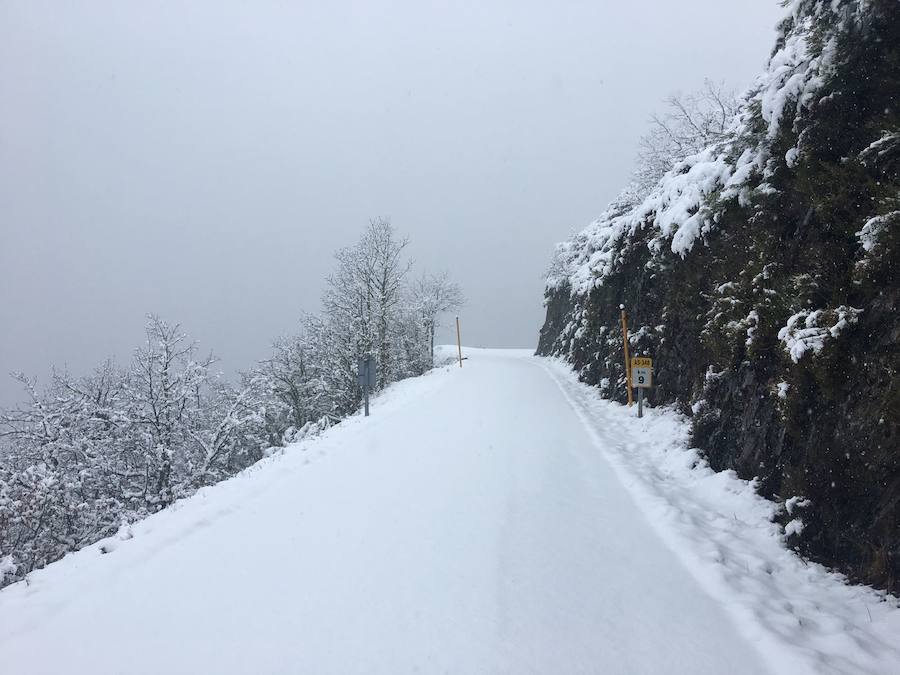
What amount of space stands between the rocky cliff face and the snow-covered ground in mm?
554

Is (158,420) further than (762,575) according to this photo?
Yes

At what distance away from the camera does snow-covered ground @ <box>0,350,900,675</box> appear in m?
2.92

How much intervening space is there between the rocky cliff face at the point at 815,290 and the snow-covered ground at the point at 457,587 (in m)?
0.55

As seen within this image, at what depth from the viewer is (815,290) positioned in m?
4.57

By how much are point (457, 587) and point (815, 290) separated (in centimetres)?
440

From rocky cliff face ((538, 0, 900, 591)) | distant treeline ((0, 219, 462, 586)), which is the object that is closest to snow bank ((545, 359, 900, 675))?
rocky cliff face ((538, 0, 900, 591))

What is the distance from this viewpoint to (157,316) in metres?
17.7

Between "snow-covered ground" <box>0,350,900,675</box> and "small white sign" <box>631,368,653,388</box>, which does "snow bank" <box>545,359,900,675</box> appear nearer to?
"snow-covered ground" <box>0,350,900,675</box>

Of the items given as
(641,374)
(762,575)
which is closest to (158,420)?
(641,374)

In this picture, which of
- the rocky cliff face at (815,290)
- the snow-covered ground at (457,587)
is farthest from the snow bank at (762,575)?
the rocky cliff face at (815,290)

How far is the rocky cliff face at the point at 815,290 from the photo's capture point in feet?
12.2

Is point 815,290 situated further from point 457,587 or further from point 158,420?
point 158,420

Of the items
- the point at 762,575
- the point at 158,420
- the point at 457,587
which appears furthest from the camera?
the point at 158,420

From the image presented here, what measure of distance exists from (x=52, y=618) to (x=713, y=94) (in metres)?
18.5
